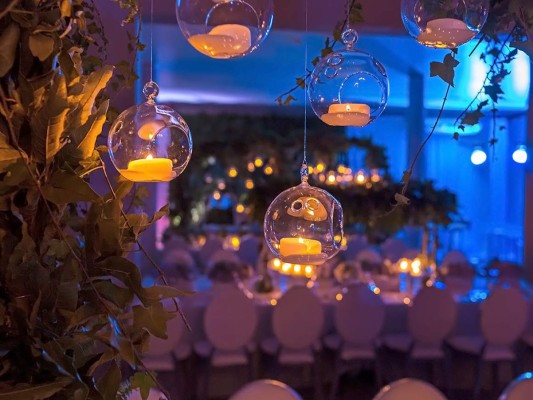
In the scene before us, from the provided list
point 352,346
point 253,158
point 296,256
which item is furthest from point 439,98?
point 296,256

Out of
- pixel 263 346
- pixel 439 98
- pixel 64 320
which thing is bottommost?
pixel 263 346

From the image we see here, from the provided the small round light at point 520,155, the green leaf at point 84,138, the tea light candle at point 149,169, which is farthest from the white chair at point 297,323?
the green leaf at point 84,138

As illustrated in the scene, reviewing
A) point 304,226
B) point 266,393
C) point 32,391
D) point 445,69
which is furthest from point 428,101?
point 32,391

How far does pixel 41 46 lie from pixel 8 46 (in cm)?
5

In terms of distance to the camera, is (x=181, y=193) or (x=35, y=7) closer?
(x=35, y=7)

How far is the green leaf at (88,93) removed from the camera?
1.09 meters

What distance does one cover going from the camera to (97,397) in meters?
1.11

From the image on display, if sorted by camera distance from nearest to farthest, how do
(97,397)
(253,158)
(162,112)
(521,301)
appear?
1. (97,397)
2. (162,112)
3. (521,301)
4. (253,158)

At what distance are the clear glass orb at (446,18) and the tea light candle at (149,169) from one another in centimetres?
64

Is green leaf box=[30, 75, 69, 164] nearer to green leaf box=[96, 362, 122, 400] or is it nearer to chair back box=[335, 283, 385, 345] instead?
green leaf box=[96, 362, 122, 400]

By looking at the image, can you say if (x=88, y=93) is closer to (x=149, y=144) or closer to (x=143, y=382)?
(x=149, y=144)

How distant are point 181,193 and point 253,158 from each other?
1.51 metres

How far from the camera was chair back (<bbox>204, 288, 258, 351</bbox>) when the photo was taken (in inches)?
186

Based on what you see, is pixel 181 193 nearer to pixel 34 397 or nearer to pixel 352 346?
pixel 352 346
